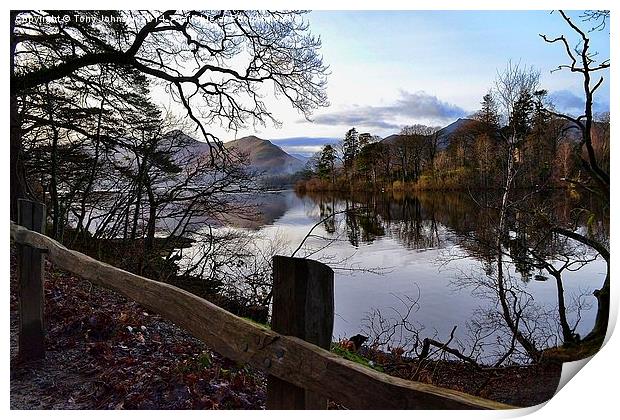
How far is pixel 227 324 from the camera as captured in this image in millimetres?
1713

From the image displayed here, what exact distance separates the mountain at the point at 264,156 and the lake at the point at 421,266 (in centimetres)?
12

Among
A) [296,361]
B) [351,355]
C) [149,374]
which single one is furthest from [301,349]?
[149,374]

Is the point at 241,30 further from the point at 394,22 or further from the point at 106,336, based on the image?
the point at 106,336

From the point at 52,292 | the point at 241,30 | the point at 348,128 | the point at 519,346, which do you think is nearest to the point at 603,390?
the point at 519,346

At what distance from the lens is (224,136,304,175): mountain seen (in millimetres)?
2518

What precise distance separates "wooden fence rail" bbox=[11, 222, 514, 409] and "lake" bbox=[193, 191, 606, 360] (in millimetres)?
692

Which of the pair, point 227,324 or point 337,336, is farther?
point 337,336

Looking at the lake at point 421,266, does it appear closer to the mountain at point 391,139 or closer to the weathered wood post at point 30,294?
the mountain at point 391,139

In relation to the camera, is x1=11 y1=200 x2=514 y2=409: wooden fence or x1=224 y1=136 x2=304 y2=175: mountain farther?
x1=224 y1=136 x2=304 y2=175: mountain

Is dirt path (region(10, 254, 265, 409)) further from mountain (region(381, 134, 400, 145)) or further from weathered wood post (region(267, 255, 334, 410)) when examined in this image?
mountain (region(381, 134, 400, 145))

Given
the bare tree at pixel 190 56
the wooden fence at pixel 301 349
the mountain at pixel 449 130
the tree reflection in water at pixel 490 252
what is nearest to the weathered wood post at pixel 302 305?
the wooden fence at pixel 301 349

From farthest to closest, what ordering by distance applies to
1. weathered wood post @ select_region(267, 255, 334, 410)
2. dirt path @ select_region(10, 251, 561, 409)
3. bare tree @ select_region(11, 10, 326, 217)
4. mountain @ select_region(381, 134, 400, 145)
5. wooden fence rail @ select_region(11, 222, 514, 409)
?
1. mountain @ select_region(381, 134, 400, 145)
2. bare tree @ select_region(11, 10, 326, 217)
3. dirt path @ select_region(10, 251, 561, 409)
4. weathered wood post @ select_region(267, 255, 334, 410)
5. wooden fence rail @ select_region(11, 222, 514, 409)

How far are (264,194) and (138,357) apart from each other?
0.97 metres

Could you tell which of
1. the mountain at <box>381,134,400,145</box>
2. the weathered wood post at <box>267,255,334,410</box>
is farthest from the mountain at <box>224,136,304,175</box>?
the weathered wood post at <box>267,255,334,410</box>
